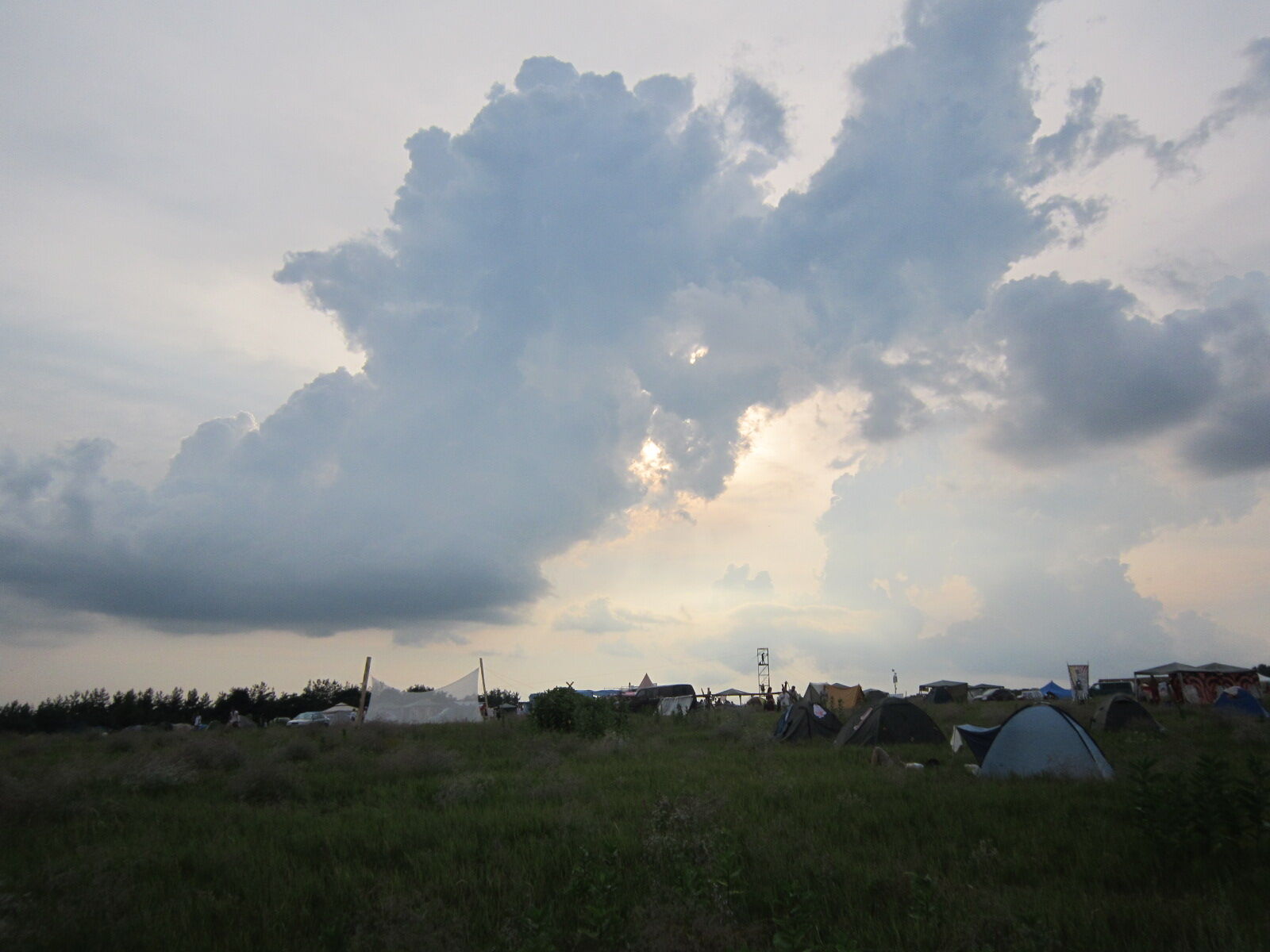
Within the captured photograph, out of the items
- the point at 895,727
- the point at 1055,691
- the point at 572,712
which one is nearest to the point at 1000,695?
the point at 1055,691

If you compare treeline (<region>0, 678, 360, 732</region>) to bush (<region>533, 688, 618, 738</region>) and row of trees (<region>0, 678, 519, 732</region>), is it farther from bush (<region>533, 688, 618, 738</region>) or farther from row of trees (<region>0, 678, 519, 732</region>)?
bush (<region>533, 688, 618, 738</region>)

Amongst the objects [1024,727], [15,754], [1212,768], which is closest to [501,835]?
[1212,768]

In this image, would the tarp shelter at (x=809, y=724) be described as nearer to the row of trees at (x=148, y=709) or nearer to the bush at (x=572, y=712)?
the bush at (x=572, y=712)

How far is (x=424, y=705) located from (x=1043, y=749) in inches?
1509

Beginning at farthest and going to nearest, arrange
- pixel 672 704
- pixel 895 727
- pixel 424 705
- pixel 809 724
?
pixel 672 704 < pixel 424 705 < pixel 809 724 < pixel 895 727

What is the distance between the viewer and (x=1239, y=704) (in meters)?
32.8

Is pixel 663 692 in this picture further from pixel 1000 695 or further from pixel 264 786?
pixel 264 786

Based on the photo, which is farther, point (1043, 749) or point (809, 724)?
point (809, 724)

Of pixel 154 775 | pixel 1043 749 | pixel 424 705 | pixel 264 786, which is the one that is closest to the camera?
pixel 264 786

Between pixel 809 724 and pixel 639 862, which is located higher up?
pixel 809 724

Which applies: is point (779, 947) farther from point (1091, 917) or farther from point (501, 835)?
point (501, 835)

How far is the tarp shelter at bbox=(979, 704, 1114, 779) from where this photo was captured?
14.2 m

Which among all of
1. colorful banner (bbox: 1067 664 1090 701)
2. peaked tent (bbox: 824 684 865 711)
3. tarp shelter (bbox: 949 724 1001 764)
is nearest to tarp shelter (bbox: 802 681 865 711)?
peaked tent (bbox: 824 684 865 711)

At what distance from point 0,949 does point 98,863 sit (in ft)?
7.32
